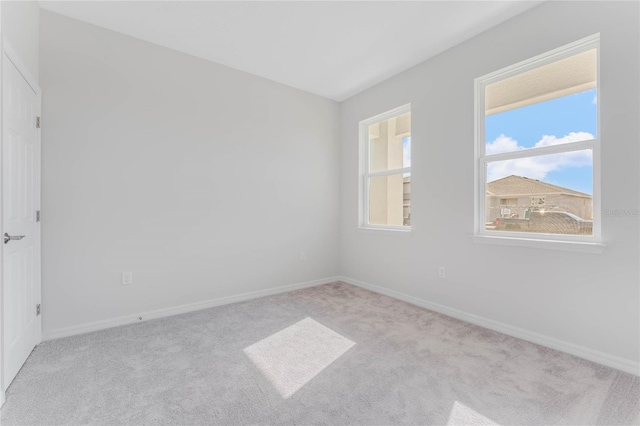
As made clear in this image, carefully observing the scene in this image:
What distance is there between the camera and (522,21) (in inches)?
95.0

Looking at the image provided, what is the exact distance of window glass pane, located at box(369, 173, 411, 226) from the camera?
350 centimetres

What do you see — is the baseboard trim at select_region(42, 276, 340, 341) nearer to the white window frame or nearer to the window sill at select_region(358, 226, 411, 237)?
the window sill at select_region(358, 226, 411, 237)

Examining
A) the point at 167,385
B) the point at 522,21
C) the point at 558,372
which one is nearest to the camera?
the point at 167,385

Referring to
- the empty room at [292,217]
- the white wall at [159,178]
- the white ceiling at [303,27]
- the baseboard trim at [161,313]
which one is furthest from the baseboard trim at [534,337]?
the white ceiling at [303,27]

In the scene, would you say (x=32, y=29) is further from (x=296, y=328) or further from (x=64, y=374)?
(x=296, y=328)

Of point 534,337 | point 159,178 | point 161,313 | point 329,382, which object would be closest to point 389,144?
point 534,337

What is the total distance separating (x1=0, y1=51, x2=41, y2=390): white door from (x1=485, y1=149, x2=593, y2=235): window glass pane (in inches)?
142

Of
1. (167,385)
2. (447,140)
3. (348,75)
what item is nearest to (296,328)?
(167,385)

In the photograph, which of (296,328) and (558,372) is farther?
(296,328)

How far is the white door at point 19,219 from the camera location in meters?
1.72

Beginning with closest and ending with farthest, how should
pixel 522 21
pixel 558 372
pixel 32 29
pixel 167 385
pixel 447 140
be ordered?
pixel 167 385 → pixel 558 372 → pixel 32 29 → pixel 522 21 → pixel 447 140

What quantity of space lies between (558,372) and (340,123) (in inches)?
145

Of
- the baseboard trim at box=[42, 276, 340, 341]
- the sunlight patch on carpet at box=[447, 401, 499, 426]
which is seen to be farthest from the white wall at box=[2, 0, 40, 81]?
the sunlight patch on carpet at box=[447, 401, 499, 426]

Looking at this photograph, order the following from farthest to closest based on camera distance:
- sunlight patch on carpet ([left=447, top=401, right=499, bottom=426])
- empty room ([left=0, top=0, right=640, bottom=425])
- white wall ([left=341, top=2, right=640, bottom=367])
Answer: white wall ([left=341, top=2, right=640, bottom=367])
empty room ([left=0, top=0, right=640, bottom=425])
sunlight patch on carpet ([left=447, top=401, right=499, bottom=426])
